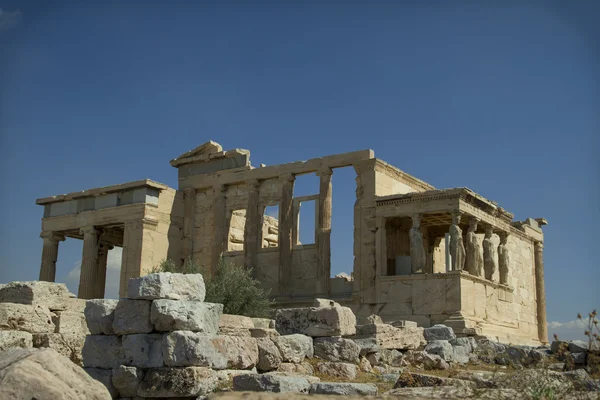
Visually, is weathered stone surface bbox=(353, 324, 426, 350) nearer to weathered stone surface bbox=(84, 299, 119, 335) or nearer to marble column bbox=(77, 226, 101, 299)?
weathered stone surface bbox=(84, 299, 119, 335)

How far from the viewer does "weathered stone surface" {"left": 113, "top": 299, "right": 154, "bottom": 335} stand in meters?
7.92

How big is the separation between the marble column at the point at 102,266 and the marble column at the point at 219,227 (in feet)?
15.6

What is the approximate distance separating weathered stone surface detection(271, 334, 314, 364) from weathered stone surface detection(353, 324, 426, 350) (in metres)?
2.29

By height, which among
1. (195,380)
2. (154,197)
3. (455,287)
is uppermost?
(154,197)

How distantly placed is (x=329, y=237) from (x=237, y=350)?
40.2ft

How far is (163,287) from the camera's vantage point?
7918mm

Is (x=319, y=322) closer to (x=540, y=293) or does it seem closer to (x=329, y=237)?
(x=329, y=237)

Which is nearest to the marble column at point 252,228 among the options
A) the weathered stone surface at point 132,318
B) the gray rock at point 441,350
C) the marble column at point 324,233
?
the marble column at point 324,233

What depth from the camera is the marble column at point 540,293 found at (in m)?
23.5

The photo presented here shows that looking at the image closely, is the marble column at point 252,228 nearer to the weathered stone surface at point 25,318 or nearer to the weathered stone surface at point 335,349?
the weathered stone surface at point 335,349

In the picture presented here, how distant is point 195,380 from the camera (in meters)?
A: 7.40

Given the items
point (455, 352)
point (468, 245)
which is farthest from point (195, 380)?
point (468, 245)

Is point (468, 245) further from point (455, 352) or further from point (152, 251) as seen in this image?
point (152, 251)

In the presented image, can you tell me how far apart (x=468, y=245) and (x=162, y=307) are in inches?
517
